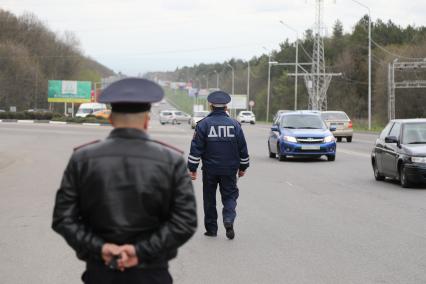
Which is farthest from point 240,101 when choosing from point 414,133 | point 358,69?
point 414,133

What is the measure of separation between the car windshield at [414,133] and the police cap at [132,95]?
13580mm

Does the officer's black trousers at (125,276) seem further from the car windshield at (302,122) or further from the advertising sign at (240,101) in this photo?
the advertising sign at (240,101)

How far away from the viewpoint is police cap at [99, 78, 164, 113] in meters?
3.87

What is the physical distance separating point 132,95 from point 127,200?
51 centimetres

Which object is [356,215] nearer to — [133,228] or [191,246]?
[191,246]

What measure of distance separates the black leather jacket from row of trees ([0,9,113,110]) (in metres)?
100

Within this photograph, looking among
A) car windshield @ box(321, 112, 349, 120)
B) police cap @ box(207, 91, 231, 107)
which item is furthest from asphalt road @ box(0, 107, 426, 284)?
car windshield @ box(321, 112, 349, 120)

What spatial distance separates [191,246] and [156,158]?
18.5 feet

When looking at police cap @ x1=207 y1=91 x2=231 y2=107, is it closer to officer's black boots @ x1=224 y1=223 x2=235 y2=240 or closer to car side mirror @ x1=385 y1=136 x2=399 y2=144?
officer's black boots @ x1=224 y1=223 x2=235 y2=240

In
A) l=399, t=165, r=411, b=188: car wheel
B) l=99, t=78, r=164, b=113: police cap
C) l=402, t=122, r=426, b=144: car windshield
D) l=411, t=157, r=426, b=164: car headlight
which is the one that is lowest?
l=399, t=165, r=411, b=188: car wheel

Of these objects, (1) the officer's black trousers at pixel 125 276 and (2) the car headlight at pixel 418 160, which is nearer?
(1) the officer's black trousers at pixel 125 276

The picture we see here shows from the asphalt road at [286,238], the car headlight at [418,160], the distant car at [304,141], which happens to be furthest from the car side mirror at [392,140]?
the distant car at [304,141]

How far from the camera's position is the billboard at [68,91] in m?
96.4

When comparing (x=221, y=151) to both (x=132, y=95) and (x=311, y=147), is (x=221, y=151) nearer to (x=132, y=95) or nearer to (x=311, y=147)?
(x=132, y=95)
